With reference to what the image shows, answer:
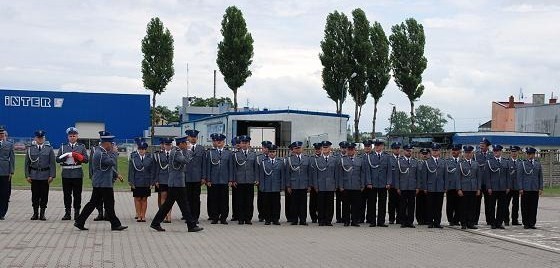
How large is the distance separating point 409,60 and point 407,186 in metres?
44.6

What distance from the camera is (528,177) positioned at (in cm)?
1728

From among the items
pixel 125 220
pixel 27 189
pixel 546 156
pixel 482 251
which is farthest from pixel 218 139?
pixel 546 156

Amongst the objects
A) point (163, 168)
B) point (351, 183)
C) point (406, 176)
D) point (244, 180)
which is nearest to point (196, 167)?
point (163, 168)

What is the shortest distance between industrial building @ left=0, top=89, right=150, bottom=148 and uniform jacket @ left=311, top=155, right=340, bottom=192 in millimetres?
52993

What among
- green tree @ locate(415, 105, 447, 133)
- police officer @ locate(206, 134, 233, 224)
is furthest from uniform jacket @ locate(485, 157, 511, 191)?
green tree @ locate(415, 105, 447, 133)

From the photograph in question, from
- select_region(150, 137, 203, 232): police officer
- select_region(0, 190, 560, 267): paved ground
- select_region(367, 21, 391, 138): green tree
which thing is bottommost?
select_region(0, 190, 560, 267): paved ground

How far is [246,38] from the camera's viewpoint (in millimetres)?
57750

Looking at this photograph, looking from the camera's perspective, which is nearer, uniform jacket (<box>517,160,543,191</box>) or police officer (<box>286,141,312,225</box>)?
police officer (<box>286,141,312,225</box>)

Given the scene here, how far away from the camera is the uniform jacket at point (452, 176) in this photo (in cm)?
1689

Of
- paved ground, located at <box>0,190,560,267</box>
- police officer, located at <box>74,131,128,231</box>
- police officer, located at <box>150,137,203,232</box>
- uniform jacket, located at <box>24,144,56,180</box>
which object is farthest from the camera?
uniform jacket, located at <box>24,144,56,180</box>

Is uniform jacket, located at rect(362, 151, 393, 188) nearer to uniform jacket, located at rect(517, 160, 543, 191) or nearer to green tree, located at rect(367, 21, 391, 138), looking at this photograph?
uniform jacket, located at rect(517, 160, 543, 191)

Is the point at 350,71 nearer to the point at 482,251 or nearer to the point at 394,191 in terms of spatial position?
the point at 394,191

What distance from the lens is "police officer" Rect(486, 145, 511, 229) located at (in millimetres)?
17188

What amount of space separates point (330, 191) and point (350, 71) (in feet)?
136
